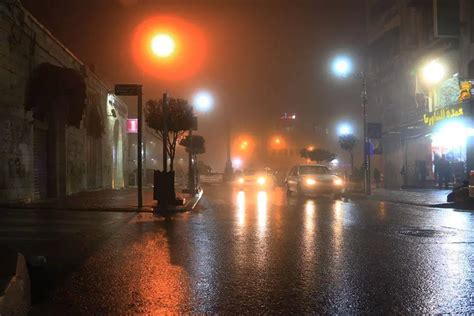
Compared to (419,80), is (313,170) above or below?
below

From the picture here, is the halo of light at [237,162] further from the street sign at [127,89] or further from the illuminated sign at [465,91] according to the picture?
the street sign at [127,89]

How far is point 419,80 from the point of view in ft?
97.0

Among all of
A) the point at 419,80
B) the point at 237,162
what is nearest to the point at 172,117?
the point at 419,80

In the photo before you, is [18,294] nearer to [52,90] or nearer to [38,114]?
[38,114]

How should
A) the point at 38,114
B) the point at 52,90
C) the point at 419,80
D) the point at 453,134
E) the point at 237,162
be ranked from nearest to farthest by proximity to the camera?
the point at 38,114, the point at 52,90, the point at 453,134, the point at 419,80, the point at 237,162

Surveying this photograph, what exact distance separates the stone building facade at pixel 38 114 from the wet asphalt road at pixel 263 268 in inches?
196

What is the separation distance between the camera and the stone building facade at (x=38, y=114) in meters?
15.9

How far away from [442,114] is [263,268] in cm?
1996

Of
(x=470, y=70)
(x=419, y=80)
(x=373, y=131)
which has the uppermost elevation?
(x=419, y=80)

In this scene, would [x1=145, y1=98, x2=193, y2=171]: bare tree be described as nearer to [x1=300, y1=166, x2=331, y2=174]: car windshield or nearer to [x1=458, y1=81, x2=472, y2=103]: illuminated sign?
[x1=300, y1=166, x2=331, y2=174]: car windshield

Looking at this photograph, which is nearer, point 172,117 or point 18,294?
point 18,294

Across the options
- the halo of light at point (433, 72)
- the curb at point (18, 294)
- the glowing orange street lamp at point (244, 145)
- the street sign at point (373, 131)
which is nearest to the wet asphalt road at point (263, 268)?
the curb at point (18, 294)

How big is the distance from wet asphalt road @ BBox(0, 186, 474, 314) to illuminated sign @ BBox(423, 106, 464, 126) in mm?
12001

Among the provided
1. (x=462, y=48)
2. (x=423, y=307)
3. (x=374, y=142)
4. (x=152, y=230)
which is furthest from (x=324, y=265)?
(x=374, y=142)
